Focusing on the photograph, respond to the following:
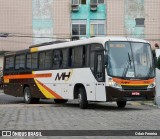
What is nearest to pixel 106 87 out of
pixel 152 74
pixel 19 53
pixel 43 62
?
pixel 152 74

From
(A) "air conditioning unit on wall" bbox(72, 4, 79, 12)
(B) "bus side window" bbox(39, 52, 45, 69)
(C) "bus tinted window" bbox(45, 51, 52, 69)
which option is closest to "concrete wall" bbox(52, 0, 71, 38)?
(A) "air conditioning unit on wall" bbox(72, 4, 79, 12)

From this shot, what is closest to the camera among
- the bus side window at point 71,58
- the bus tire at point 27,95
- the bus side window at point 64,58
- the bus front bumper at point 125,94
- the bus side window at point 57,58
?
the bus front bumper at point 125,94

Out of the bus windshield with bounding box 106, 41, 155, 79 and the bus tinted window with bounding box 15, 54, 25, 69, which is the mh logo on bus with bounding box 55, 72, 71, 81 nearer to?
the bus windshield with bounding box 106, 41, 155, 79

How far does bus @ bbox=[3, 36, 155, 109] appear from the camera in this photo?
19.8 m

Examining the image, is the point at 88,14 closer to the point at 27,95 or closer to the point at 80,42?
the point at 27,95

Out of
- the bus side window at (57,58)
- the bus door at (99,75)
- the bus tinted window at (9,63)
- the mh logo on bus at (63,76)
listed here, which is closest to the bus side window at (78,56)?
the mh logo on bus at (63,76)

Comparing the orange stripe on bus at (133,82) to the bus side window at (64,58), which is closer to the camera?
the orange stripe on bus at (133,82)

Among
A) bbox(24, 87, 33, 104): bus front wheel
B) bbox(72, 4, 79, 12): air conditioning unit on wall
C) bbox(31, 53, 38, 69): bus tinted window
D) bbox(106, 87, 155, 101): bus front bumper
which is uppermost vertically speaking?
bbox(72, 4, 79, 12): air conditioning unit on wall

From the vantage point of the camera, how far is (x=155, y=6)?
53.8 meters

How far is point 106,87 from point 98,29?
3492cm

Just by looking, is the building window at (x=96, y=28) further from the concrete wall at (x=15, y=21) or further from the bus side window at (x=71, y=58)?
the bus side window at (x=71, y=58)

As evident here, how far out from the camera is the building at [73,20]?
5309cm

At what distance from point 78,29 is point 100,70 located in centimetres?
3425

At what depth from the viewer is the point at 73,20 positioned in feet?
177
